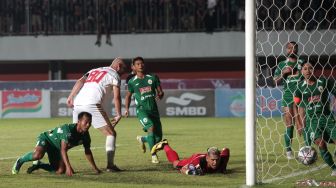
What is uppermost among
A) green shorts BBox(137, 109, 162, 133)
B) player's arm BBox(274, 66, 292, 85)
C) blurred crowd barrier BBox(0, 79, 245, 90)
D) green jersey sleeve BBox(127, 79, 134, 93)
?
player's arm BBox(274, 66, 292, 85)

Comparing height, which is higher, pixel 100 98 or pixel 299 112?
pixel 100 98

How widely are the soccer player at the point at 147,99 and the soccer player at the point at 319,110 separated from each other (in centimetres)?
254

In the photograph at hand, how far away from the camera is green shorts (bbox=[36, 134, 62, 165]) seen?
10961 mm

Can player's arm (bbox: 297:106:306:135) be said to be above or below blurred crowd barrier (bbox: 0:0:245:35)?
below

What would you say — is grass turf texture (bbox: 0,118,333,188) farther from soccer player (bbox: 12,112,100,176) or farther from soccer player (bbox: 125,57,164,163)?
soccer player (bbox: 125,57,164,163)

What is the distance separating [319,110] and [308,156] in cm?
66

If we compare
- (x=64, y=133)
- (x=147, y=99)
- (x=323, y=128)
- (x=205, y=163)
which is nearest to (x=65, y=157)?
(x=64, y=133)

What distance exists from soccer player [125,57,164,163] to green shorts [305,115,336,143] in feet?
9.57

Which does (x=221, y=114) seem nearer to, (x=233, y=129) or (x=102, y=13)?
(x=233, y=129)

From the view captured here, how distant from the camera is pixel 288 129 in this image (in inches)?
533

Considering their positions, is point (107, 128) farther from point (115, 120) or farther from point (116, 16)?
point (116, 16)

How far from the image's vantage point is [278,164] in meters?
12.1

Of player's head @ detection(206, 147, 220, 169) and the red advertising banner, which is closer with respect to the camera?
player's head @ detection(206, 147, 220, 169)

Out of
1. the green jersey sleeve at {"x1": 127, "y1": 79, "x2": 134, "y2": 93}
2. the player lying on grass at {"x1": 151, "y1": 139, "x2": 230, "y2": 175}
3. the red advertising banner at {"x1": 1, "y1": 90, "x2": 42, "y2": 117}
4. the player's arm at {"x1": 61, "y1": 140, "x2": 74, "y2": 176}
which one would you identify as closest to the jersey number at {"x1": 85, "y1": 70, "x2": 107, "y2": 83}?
the player's arm at {"x1": 61, "y1": 140, "x2": 74, "y2": 176}
